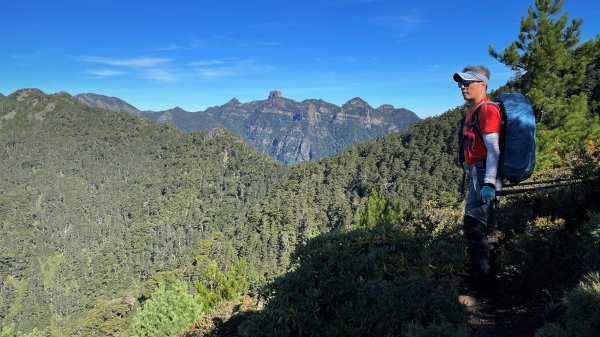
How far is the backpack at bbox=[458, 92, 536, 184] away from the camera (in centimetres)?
394

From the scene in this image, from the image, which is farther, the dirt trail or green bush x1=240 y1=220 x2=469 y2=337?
the dirt trail

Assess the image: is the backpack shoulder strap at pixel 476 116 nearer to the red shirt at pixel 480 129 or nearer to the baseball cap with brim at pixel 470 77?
the red shirt at pixel 480 129

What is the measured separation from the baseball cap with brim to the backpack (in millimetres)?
387

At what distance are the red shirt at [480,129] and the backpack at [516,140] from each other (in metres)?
0.12

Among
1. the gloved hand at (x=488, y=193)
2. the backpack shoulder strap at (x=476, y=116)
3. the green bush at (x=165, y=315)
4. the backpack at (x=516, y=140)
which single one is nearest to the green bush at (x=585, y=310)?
the gloved hand at (x=488, y=193)

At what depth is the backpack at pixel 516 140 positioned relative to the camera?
394cm

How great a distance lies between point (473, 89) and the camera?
4.31 m

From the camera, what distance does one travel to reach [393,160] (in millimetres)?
121812

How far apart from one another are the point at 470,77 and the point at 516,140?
909 millimetres

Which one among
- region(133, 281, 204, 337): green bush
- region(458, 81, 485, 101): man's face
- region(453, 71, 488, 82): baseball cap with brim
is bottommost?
region(133, 281, 204, 337): green bush

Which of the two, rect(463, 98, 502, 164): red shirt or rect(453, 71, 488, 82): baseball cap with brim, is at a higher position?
rect(453, 71, 488, 82): baseball cap with brim

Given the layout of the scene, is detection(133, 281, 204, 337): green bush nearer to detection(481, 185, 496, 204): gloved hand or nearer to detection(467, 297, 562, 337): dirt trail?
detection(467, 297, 562, 337): dirt trail

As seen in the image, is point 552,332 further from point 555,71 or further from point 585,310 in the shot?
point 555,71

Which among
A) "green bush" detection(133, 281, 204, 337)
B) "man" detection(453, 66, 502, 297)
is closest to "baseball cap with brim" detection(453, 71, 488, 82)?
"man" detection(453, 66, 502, 297)
